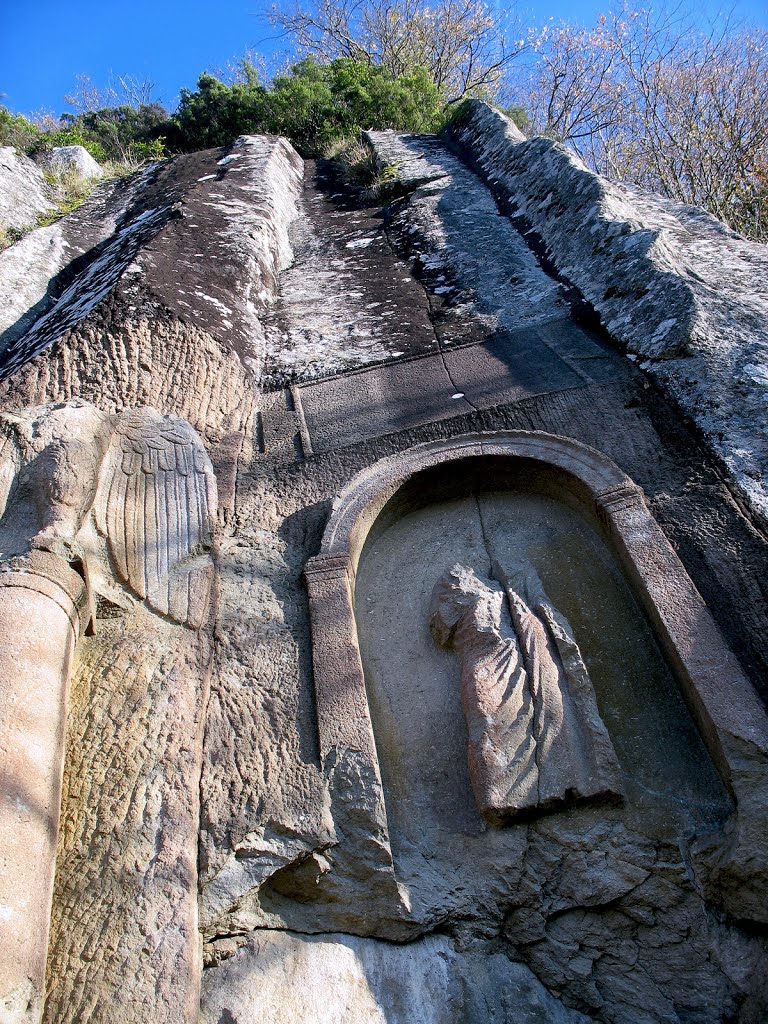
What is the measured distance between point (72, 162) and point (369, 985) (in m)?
11.0

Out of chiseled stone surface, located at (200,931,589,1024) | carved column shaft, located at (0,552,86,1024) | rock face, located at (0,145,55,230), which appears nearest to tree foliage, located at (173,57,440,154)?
rock face, located at (0,145,55,230)

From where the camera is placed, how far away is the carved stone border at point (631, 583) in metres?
2.84

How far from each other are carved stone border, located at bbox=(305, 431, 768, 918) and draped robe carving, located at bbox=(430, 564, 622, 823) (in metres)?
0.41

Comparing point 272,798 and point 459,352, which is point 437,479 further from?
point 272,798

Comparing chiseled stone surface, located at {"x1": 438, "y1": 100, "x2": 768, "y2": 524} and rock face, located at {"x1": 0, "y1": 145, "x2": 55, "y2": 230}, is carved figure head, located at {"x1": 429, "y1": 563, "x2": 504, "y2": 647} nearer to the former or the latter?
chiseled stone surface, located at {"x1": 438, "y1": 100, "x2": 768, "y2": 524}

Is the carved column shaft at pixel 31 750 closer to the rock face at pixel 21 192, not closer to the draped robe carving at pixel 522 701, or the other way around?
the draped robe carving at pixel 522 701

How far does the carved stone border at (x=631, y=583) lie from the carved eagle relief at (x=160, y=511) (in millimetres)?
639

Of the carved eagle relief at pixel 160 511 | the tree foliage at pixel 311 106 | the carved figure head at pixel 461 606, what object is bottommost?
the carved figure head at pixel 461 606

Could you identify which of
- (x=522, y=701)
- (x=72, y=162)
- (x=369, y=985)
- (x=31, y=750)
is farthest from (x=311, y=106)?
(x=369, y=985)

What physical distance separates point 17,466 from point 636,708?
10.8 feet

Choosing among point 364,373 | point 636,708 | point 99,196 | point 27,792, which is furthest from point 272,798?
point 99,196

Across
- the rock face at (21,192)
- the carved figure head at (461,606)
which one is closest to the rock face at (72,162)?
the rock face at (21,192)

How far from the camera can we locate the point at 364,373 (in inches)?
199

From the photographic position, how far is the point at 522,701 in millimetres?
3127
